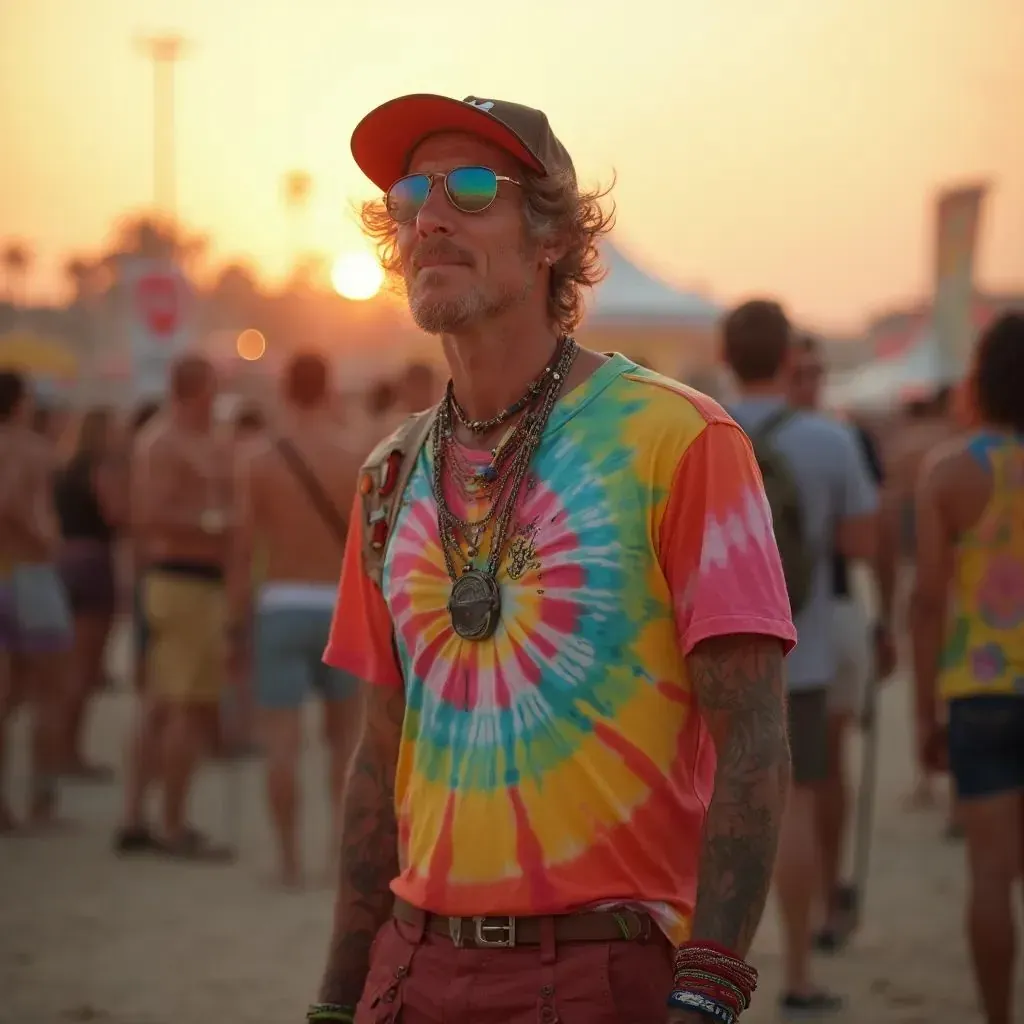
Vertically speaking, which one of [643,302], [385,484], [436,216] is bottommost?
[385,484]

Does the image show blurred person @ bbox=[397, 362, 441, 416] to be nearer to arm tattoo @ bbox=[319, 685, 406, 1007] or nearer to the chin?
arm tattoo @ bbox=[319, 685, 406, 1007]

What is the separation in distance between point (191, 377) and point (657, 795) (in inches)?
269

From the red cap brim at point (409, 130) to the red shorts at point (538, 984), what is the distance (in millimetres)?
1231

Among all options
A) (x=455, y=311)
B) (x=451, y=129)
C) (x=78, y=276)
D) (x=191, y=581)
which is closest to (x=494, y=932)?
(x=455, y=311)

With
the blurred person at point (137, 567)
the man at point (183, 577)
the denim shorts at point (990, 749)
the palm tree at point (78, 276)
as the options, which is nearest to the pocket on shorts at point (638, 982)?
the denim shorts at point (990, 749)

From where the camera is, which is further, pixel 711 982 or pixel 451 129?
pixel 451 129

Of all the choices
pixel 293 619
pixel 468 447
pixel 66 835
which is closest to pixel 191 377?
pixel 293 619

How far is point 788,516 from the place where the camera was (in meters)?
5.88

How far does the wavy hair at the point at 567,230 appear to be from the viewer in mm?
2906

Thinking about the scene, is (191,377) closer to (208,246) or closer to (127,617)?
(127,617)

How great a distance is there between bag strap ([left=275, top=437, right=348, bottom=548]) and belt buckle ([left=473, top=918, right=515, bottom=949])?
560 cm

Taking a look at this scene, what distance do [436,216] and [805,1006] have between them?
423cm

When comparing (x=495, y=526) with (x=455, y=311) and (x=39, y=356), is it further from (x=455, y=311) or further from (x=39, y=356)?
(x=39, y=356)

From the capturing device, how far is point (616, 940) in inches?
102
